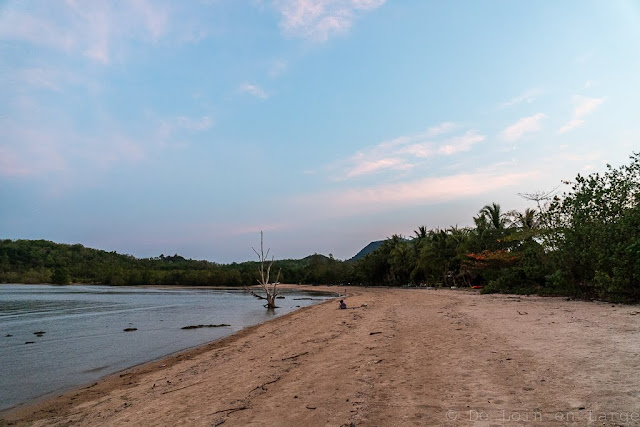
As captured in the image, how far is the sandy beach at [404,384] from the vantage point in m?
4.62

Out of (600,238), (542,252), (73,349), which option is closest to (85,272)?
(73,349)

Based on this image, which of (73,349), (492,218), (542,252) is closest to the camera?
(73,349)

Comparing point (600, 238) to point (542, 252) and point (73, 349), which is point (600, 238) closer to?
point (542, 252)

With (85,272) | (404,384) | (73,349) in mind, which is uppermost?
(85,272)

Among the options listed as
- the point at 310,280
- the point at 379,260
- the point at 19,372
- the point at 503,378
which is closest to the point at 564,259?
the point at 503,378

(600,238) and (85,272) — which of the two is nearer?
(600,238)

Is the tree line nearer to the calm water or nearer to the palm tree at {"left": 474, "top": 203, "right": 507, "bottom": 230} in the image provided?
the palm tree at {"left": 474, "top": 203, "right": 507, "bottom": 230}

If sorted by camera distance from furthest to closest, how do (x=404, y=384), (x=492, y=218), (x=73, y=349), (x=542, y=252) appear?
(x=492, y=218), (x=542, y=252), (x=73, y=349), (x=404, y=384)

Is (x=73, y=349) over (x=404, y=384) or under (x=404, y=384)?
under

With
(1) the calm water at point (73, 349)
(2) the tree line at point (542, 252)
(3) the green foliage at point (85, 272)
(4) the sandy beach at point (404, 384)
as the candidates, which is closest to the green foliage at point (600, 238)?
(2) the tree line at point (542, 252)

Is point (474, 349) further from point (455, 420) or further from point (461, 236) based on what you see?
point (461, 236)

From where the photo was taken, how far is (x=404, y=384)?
6.03 meters

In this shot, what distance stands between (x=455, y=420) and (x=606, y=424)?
147cm

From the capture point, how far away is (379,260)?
3132 inches
